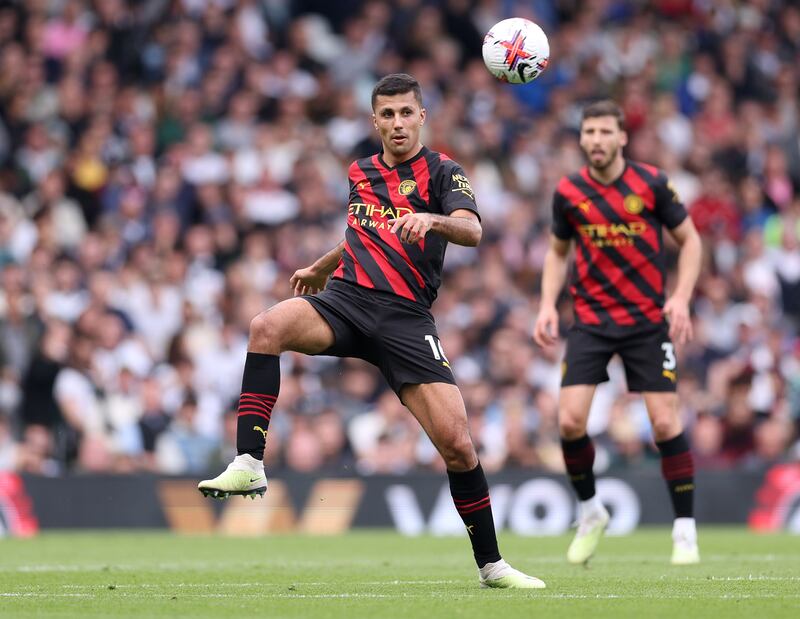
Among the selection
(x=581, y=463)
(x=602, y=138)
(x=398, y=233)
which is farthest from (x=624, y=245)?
(x=398, y=233)

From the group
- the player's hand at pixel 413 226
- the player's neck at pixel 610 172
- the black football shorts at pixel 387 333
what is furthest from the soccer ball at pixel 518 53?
the player's hand at pixel 413 226

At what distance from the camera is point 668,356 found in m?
10.4

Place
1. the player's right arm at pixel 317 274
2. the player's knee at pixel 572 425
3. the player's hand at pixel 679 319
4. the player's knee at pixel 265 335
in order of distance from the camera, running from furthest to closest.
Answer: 1. the player's knee at pixel 572 425
2. the player's hand at pixel 679 319
3. the player's right arm at pixel 317 274
4. the player's knee at pixel 265 335

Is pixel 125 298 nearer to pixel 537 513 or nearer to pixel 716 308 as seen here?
pixel 537 513

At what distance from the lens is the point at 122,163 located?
18375 millimetres

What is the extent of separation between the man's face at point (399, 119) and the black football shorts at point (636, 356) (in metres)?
2.70

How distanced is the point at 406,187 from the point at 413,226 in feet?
2.84

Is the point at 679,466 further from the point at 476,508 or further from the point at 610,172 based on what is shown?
the point at 476,508

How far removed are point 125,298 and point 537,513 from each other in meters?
5.10

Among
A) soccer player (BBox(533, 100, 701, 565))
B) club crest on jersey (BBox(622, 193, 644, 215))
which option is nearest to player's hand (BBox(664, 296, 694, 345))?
soccer player (BBox(533, 100, 701, 565))

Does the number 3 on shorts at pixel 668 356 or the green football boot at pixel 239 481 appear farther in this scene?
the number 3 on shorts at pixel 668 356

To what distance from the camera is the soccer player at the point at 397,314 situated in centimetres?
782

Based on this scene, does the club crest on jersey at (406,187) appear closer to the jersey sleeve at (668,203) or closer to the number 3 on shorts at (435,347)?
the number 3 on shorts at (435,347)

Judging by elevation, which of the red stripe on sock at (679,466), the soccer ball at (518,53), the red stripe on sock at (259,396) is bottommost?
the red stripe on sock at (679,466)
